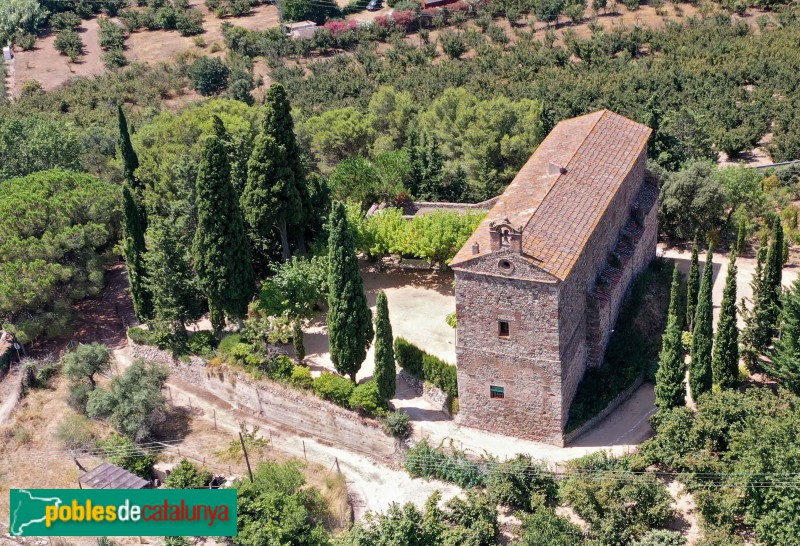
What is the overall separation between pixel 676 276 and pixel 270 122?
70.7 feet

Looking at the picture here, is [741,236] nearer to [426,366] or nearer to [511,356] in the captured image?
[511,356]

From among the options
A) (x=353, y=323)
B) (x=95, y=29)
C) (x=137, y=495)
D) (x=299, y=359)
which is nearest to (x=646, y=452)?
(x=353, y=323)

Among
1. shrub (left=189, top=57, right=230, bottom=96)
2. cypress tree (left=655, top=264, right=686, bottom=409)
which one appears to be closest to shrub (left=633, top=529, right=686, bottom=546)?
cypress tree (left=655, top=264, right=686, bottom=409)

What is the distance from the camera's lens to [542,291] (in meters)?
34.3

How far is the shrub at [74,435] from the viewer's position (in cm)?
4075

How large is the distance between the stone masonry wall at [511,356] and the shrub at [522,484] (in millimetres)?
3104

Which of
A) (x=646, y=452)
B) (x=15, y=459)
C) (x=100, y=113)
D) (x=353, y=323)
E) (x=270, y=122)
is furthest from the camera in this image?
(x=100, y=113)

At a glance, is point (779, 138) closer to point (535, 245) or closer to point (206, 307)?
point (535, 245)

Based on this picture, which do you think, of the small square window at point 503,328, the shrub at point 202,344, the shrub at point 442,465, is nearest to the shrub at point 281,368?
the shrub at point 202,344

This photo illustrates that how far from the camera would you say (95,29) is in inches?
4038

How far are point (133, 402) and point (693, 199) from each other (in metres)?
32.5

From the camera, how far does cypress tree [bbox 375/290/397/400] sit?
36.9 meters

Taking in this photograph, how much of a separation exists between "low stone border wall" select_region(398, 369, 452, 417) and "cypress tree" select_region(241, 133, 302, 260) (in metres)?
10.9

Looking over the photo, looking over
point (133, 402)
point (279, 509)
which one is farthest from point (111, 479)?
point (279, 509)
